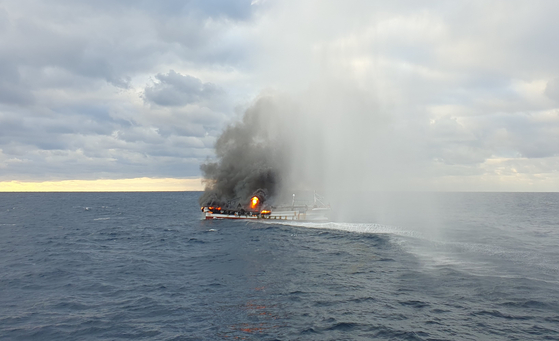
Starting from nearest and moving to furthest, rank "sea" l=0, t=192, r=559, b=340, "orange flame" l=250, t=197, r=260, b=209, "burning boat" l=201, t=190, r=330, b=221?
"sea" l=0, t=192, r=559, b=340 → "burning boat" l=201, t=190, r=330, b=221 → "orange flame" l=250, t=197, r=260, b=209

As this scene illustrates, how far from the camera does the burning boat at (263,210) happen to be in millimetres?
85812

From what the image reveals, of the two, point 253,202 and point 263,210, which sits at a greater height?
point 253,202

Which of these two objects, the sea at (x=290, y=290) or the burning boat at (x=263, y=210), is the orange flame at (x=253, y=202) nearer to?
the burning boat at (x=263, y=210)

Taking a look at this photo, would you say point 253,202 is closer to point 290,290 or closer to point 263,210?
point 263,210

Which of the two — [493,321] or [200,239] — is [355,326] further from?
A: [200,239]

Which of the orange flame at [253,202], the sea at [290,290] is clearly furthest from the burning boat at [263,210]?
the sea at [290,290]

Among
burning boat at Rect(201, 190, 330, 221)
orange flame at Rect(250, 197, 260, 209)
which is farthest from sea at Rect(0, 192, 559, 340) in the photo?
orange flame at Rect(250, 197, 260, 209)

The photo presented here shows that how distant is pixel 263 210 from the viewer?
90.4 meters

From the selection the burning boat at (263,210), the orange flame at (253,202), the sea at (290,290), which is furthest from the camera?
the orange flame at (253,202)

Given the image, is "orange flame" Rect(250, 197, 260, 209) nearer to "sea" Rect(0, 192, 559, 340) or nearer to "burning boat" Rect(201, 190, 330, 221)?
"burning boat" Rect(201, 190, 330, 221)

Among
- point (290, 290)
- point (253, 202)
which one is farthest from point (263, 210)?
point (290, 290)

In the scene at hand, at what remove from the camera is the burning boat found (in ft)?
282

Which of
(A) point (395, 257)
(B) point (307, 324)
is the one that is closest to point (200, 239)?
(A) point (395, 257)

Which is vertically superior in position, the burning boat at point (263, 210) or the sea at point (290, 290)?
the burning boat at point (263, 210)
